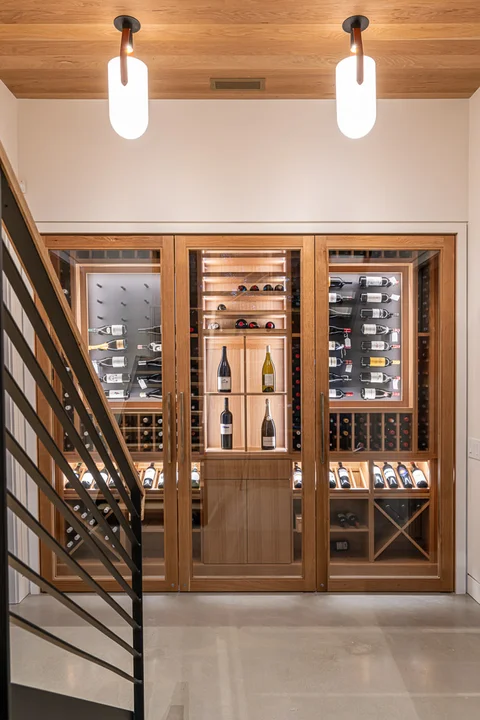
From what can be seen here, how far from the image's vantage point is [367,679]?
7.13 ft

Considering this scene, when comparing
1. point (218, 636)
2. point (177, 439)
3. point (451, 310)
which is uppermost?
point (451, 310)

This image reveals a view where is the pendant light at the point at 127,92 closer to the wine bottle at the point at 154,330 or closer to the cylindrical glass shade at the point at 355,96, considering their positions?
the cylindrical glass shade at the point at 355,96

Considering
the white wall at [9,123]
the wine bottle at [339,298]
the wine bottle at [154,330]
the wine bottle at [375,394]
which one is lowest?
the wine bottle at [375,394]

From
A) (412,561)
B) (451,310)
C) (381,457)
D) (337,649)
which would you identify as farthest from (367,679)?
(451,310)

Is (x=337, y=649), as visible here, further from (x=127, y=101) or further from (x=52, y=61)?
(x=52, y=61)

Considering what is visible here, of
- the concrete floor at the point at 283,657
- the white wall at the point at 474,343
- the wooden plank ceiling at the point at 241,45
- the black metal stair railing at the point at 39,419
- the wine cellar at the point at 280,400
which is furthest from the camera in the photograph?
the wine cellar at the point at 280,400

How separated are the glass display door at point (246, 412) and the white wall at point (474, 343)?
0.90 metres

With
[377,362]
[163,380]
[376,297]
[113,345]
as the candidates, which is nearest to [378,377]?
[377,362]

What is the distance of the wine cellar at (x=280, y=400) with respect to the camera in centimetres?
298

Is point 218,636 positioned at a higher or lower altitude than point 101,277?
lower

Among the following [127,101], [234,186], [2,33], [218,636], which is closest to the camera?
[127,101]

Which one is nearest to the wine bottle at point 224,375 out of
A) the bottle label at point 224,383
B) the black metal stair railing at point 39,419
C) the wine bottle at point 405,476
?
the bottle label at point 224,383

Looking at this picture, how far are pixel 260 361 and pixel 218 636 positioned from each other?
4.87 ft

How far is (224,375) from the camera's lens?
308cm
